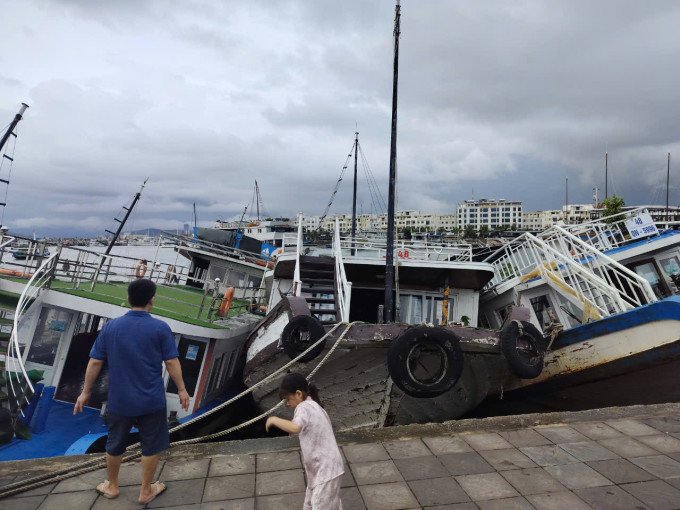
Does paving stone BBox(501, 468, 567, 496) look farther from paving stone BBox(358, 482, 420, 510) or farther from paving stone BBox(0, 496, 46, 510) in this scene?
paving stone BBox(0, 496, 46, 510)

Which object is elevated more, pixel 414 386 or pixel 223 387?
pixel 414 386

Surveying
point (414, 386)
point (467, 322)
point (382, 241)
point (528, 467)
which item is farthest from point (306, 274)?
point (528, 467)

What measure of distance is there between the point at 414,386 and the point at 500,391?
237cm

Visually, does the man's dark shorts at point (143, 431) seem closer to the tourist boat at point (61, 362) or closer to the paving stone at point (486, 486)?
the paving stone at point (486, 486)

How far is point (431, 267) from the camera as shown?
939 centimetres

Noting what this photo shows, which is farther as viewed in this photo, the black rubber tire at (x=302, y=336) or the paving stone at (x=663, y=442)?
the black rubber tire at (x=302, y=336)

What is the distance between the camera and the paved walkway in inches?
151

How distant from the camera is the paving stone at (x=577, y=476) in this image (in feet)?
13.5

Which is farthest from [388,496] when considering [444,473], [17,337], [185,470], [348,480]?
[17,337]

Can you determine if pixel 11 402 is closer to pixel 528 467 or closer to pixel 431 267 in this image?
pixel 528 467

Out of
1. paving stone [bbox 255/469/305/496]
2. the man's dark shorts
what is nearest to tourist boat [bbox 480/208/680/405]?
paving stone [bbox 255/469/305/496]

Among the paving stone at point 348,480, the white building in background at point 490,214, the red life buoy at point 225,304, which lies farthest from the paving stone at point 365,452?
the white building in background at point 490,214

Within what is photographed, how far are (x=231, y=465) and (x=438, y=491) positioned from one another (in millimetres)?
2024

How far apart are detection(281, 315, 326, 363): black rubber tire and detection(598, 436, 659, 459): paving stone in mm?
3750
